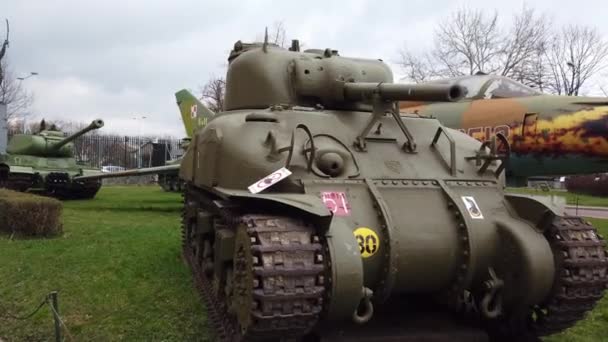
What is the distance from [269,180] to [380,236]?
0.96 metres

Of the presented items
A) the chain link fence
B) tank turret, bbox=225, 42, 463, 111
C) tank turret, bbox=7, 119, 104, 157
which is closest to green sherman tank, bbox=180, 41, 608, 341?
tank turret, bbox=225, 42, 463, 111

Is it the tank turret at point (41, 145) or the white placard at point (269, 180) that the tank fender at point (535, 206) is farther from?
the tank turret at point (41, 145)

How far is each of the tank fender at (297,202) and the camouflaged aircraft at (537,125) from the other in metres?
4.37

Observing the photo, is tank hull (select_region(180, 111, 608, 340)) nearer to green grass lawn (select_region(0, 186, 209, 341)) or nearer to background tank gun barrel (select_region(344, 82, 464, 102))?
background tank gun barrel (select_region(344, 82, 464, 102))

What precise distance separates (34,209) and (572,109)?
9.15 meters

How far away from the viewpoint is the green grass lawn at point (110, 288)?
19.2 ft

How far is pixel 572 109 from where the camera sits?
25.9 ft

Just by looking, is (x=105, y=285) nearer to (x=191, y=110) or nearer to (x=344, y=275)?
(x=344, y=275)

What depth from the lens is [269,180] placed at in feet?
15.4

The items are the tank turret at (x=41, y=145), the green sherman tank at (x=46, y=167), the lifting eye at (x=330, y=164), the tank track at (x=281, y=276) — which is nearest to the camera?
the tank track at (x=281, y=276)

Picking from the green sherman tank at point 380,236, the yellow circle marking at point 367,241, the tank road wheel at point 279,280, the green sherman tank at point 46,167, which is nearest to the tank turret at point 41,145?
the green sherman tank at point 46,167

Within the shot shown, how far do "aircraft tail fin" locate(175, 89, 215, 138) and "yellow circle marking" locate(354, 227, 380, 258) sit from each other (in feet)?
41.3

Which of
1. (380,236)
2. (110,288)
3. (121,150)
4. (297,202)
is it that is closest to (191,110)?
(110,288)

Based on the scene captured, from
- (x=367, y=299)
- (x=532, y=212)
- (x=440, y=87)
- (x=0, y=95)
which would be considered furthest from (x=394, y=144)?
(x=0, y=95)
